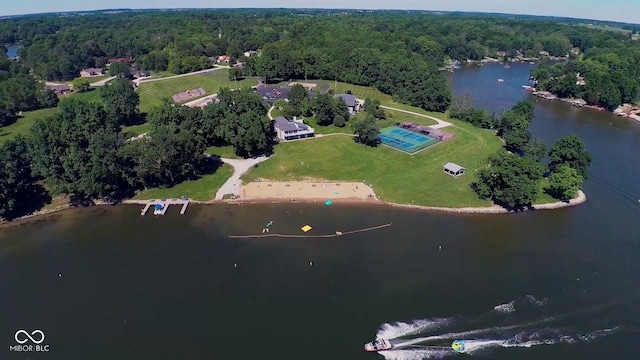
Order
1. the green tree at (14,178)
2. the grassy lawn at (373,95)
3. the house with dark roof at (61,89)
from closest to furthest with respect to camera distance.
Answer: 1. the green tree at (14,178)
2. the grassy lawn at (373,95)
3. the house with dark roof at (61,89)

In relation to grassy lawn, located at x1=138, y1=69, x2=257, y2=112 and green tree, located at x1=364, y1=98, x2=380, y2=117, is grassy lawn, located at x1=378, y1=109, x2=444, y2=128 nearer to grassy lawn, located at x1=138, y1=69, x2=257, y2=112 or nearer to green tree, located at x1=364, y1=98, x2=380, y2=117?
green tree, located at x1=364, y1=98, x2=380, y2=117

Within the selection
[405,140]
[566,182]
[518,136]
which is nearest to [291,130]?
[405,140]

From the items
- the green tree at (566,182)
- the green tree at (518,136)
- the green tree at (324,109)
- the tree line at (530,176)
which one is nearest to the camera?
the tree line at (530,176)

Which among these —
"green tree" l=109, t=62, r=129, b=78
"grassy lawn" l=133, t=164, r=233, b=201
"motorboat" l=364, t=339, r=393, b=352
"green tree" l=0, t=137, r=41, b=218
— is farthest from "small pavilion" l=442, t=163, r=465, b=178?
"green tree" l=109, t=62, r=129, b=78

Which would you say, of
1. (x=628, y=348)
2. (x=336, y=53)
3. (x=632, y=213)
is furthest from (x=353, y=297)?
(x=336, y=53)

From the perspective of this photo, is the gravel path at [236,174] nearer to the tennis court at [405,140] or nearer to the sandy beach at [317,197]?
the sandy beach at [317,197]

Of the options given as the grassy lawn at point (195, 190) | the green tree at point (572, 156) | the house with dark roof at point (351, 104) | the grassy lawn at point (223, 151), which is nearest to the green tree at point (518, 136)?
the green tree at point (572, 156)

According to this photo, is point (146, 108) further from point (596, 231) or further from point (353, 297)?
point (596, 231)
